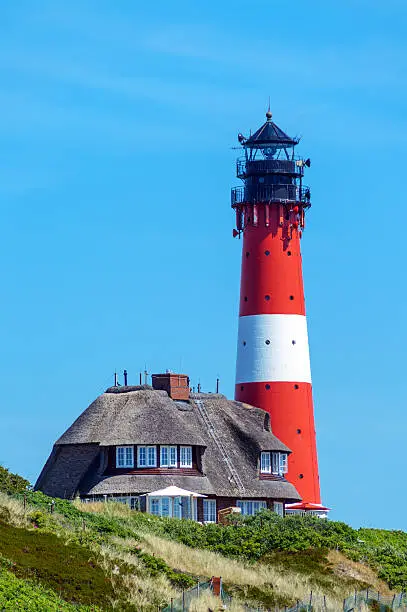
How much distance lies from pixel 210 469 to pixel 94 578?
91.7ft

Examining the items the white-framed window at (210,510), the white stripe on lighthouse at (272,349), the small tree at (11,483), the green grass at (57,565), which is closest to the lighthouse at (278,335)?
the white stripe on lighthouse at (272,349)

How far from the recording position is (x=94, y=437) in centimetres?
7188

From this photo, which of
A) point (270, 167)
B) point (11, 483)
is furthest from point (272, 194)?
point (11, 483)

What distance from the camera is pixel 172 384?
7569cm

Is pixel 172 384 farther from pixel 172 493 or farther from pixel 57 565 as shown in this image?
pixel 57 565

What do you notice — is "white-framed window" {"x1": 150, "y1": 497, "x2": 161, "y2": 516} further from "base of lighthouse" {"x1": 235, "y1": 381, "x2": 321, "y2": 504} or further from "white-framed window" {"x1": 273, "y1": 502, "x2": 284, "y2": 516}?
"base of lighthouse" {"x1": 235, "y1": 381, "x2": 321, "y2": 504}

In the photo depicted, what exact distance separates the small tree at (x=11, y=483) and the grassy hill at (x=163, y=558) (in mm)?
268

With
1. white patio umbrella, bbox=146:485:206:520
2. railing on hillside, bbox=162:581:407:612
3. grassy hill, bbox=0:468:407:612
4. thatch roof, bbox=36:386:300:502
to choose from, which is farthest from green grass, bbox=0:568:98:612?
thatch roof, bbox=36:386:300:502

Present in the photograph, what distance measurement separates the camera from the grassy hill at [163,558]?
43.9m

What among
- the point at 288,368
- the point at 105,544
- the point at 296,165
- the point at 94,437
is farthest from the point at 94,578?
the point at 296,165

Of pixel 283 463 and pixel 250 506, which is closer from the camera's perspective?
pixel 250 506

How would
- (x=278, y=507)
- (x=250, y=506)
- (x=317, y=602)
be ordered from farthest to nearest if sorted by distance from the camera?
(x=278, y=507) < (x=250, y=506) < (x=317, y=602)

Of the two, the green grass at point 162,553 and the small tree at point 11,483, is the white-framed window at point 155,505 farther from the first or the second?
the small tree at point 11,483

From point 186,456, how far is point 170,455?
996 millimetres
